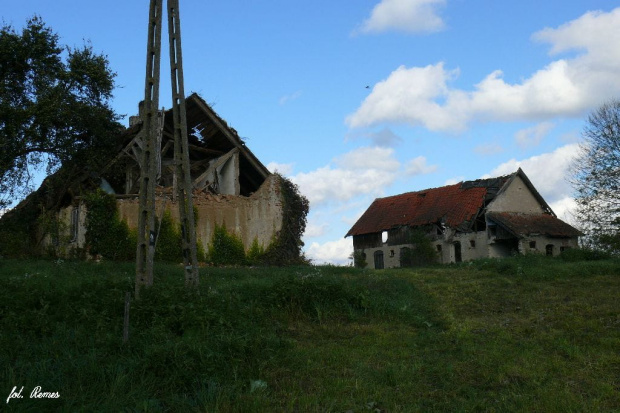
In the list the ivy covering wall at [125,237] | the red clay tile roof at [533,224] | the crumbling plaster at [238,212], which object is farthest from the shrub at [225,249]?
the red clay tile roof at [533,224]

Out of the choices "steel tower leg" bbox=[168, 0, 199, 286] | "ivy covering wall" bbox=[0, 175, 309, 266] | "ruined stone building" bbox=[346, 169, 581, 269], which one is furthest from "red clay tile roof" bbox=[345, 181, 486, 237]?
"steel tower leg" bbox=[168, 0, 199, 286]

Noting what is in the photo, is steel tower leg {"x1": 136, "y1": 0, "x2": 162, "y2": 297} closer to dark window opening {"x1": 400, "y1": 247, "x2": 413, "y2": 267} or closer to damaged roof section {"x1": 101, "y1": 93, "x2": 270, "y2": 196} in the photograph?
damaged roof section {"x1": 101, "y1": 93, "x2": 270, "y2": 196}

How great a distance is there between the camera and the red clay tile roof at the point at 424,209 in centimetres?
3822

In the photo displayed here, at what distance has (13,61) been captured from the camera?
765 inches

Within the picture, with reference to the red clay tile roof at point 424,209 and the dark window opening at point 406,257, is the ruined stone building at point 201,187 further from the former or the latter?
the red clay tile roof at point 424,209

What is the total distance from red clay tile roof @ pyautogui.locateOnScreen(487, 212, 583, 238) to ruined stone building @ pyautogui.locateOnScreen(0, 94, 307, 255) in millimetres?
19332

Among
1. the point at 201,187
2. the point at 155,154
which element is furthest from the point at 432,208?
the point at 155,154

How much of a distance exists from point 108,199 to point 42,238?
14.0 ft

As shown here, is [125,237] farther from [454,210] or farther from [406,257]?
[454,210]

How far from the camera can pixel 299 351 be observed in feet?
26.0

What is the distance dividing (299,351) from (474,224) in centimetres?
3198

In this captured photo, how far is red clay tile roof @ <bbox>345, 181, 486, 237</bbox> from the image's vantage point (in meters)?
38.2

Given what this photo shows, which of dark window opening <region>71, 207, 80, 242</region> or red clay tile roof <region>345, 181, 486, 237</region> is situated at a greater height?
red clay tile roof <region>345, 181, 486, 237</region>

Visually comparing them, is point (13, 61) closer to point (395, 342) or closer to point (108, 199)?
point (108, 199)
